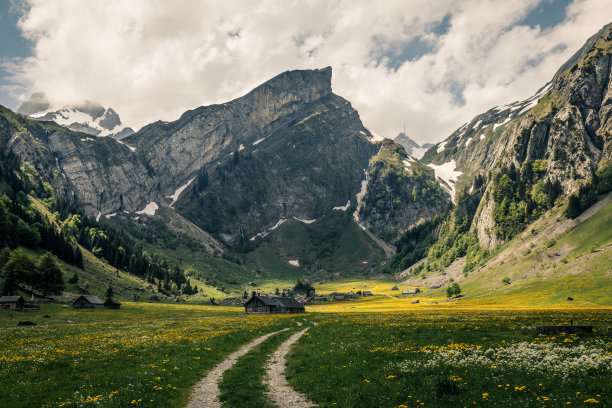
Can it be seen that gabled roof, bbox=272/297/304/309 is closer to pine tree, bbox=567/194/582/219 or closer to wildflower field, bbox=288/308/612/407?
wildflower field, bbox=288/308/612/407

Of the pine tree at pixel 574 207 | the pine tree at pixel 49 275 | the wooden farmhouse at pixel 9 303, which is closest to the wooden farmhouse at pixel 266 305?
the pine tree at pixel 49 275

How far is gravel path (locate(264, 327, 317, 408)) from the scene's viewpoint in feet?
54.6

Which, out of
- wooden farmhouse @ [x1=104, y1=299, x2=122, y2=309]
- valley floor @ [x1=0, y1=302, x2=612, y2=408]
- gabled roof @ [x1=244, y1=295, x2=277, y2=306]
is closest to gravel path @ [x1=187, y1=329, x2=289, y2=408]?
valley floor @ [x1=0, y1=302, x2=612, y2=408]

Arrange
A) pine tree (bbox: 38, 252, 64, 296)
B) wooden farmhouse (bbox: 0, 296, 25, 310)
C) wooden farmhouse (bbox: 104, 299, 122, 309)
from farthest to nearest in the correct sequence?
wooden farmhouse (bbox: 104, 299, 122, 309)
pine tree (bbox: 38, 252, 64, 296)
wooden farmhouse (bbox: 0, 296, 25, 310)

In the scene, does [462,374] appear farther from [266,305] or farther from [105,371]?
[266,305]

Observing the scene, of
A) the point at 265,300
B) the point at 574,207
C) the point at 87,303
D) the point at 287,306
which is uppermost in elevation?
the point at 574,207

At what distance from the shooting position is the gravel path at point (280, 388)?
1665cm

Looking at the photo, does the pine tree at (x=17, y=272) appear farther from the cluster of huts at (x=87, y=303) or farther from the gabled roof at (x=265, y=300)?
the gabled roof at (x=265, y=300)

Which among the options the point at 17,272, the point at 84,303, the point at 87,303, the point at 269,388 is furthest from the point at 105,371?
the point at 17,272

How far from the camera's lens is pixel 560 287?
106 m

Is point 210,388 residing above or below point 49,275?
below

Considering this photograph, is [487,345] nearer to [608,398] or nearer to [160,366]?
[608,398]

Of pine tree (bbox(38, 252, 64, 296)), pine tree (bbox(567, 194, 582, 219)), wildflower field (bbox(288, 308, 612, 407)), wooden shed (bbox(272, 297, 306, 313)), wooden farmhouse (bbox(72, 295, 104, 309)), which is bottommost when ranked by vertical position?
wooden shed (bbox(272, 297, 306, 313))

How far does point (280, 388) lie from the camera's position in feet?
64.6
